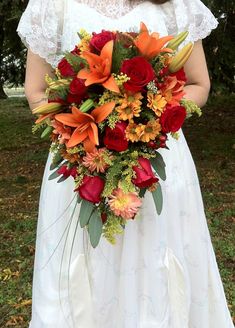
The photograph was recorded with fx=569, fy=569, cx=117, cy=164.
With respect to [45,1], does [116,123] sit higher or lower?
lower

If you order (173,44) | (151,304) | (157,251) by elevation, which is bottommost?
(151,304)

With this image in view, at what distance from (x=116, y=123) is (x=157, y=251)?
79cm

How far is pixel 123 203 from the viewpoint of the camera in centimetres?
179

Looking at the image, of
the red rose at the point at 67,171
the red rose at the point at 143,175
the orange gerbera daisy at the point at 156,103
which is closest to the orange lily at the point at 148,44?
the orange gerbera daisy at the point at 156,103

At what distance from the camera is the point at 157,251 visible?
92.9 inches

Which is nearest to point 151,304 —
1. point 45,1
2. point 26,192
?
point 45,1

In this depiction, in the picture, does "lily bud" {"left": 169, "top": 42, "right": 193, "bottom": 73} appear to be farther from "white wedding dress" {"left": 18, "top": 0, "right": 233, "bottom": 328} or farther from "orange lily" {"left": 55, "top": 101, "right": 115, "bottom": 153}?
"white wedding dress" {"left": 18, "top": 0, "right": 233, "bottom": 328}

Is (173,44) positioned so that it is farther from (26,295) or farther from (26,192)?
(26,192)

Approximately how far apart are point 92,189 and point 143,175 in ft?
0.55

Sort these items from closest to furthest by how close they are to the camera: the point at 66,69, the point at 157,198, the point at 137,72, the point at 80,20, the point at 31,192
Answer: the point at 137,72, the point at 66,69, the point at 157,198, the point at 80,20, the point at 31,192

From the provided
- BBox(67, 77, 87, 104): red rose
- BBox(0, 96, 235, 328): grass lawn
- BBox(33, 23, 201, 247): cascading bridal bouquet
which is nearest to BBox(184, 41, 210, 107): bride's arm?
BBox(33, 23, 201, 247): cascading bridal bouquet

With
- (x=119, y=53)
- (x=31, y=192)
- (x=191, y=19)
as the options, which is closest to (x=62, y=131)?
(x=119, y=53)

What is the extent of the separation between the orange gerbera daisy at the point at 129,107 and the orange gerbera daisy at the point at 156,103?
3 centimetres

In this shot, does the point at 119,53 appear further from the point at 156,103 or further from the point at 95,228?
the point at 95,228
